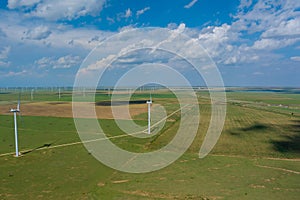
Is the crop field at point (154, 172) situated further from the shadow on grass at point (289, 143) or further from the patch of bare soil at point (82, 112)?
the patch of bare soil at point (82, 112)

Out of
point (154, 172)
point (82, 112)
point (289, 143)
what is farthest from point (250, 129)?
point (82, 112)

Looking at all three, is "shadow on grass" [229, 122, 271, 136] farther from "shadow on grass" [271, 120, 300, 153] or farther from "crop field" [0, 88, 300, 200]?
"shadow on grass" [271, 120, 300, 153]

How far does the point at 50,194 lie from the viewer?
67.2ft

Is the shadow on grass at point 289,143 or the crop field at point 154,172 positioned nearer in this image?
the crop field at point 154,172

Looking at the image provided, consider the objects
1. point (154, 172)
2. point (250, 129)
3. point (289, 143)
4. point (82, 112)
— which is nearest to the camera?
point (154, 172)

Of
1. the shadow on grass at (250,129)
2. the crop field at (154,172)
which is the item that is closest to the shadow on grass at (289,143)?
the crop field at (154,172)

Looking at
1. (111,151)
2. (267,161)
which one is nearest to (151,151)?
(111,151)

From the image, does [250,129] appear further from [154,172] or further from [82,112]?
[82,112]

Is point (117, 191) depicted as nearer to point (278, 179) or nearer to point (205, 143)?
point (278, 179)

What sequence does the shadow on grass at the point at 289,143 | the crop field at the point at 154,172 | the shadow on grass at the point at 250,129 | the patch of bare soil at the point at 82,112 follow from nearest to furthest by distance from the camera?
the crop field at the point at 154,172, the shadow on grass at the point at 289,143, the shadow on grass at the point at 250,129, the patch of bare soil at the point at 82,112

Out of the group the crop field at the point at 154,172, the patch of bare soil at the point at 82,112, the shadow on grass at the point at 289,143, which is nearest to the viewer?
the crop field at the point at 154,172

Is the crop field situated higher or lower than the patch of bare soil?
lower

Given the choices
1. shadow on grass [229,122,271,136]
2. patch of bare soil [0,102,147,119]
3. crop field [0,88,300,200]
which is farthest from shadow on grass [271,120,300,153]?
patch of bare soil [0,102,147,119]

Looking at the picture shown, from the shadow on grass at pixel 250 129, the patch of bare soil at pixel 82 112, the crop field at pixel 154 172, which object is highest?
the patch of bare soil at pixel 82 112
